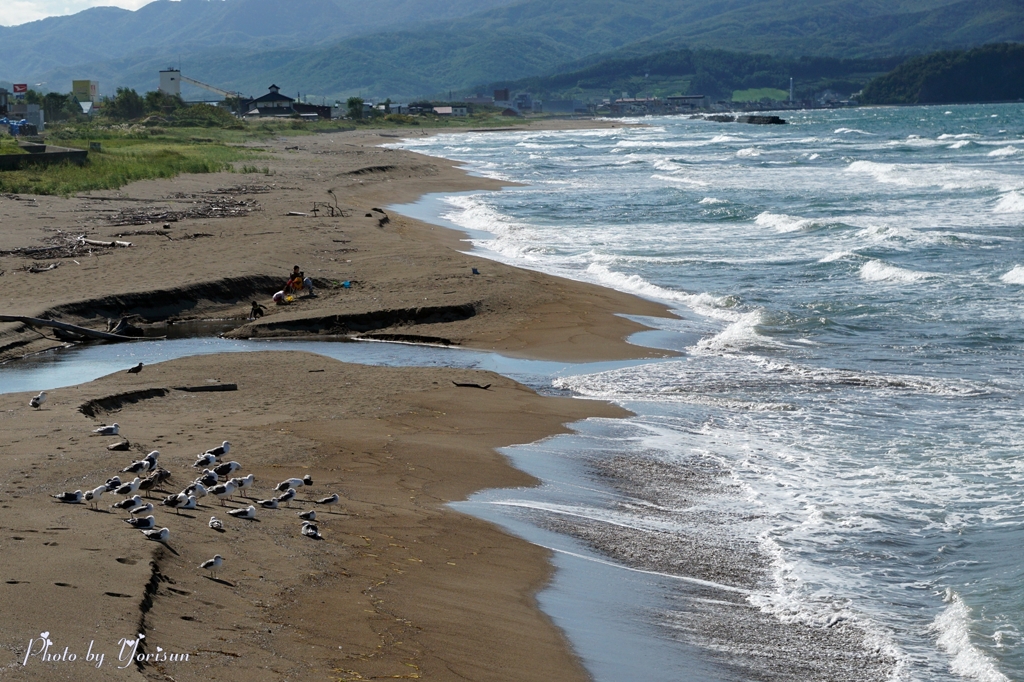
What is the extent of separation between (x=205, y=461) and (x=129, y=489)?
48.7 inches

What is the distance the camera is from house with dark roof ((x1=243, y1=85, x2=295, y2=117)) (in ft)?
447

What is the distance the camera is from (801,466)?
11070 millimetres

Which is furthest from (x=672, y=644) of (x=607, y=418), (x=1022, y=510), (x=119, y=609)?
(x=607, y=418)

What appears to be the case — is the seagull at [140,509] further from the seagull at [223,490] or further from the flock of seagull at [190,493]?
the seagull at [223,490]

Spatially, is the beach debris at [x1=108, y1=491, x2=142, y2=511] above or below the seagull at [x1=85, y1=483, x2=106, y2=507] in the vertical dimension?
below

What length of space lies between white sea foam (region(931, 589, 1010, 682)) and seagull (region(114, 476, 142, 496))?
612 centimetres

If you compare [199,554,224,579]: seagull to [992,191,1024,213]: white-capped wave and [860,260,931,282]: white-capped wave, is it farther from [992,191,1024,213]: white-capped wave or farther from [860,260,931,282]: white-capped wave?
[992,191,1024,213]: white-capped wave

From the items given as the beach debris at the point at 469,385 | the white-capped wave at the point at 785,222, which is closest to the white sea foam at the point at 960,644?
the beach debris at the point at 469,385

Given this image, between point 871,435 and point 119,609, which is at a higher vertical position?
point 119,609

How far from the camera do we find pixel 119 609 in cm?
589

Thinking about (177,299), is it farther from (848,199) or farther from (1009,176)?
(1009,176)

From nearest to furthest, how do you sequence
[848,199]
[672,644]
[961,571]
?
[672,644] → [961,571] → [848,199]

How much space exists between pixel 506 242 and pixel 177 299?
455 inches

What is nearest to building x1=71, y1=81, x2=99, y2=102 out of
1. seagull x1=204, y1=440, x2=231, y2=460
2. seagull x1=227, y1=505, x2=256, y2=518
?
seagull x1=204, y1=440, x2=231, y2=460
